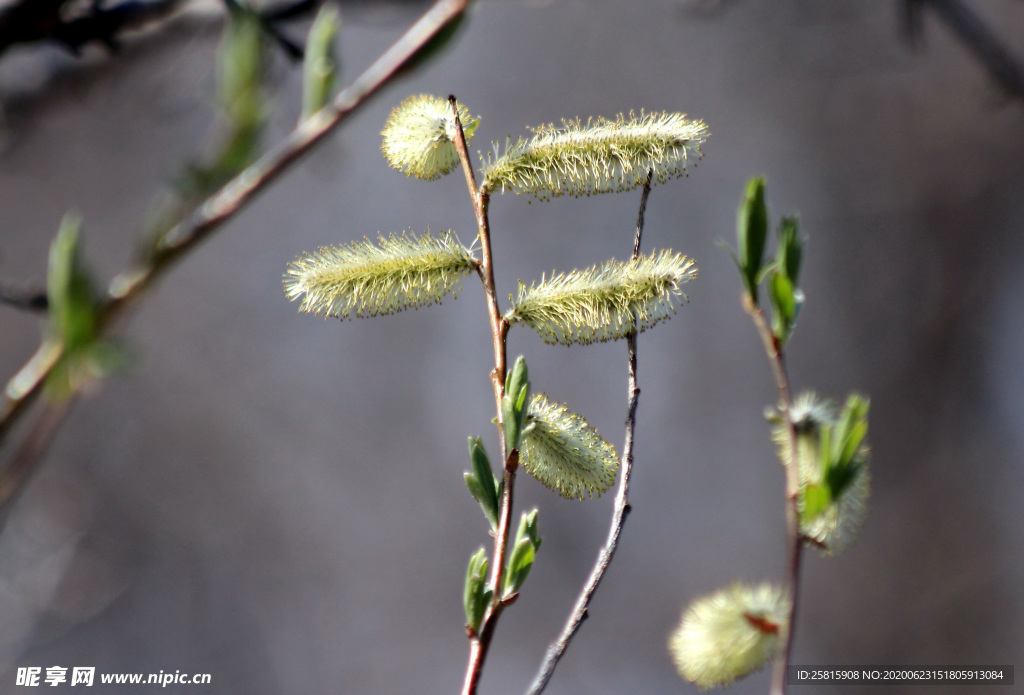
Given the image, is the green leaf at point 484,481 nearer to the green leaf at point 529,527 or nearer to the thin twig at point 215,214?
the green leaf at point 529,527

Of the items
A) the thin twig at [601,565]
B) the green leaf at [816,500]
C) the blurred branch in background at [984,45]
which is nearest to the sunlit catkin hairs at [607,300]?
the thin twig at [601,565]

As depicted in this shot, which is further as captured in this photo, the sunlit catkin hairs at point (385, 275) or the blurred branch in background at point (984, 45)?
the blurred branch in background at point (984, 45)

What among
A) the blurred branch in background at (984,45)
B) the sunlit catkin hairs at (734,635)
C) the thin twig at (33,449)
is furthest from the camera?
the blurred branch in background at (984,45)

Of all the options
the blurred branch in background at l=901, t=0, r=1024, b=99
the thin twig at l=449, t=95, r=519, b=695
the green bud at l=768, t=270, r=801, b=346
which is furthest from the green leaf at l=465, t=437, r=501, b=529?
the blurred branch in background at l=901, t=0, r=1024, b=99

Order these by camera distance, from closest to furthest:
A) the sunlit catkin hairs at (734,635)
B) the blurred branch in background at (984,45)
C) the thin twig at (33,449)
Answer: the thin twig at (33,449) → the sunlit catkin hairs at (734,635) → the blurred branch in background at (984,45)

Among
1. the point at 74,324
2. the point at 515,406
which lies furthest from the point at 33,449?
the point at 515,406

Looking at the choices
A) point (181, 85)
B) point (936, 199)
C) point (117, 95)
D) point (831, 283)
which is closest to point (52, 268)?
point (181, 85)
